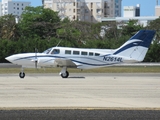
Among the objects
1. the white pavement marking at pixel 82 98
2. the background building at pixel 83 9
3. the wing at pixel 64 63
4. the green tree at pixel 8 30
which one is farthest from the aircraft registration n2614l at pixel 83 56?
the background building at pixel 83 9

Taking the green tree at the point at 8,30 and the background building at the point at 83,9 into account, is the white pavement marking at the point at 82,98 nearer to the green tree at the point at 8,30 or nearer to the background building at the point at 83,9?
the green tree at the point at 8,30

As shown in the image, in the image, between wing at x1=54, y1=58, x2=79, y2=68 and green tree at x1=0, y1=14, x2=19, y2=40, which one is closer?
wing at x1=54, y1=58, x2=79, y2=68

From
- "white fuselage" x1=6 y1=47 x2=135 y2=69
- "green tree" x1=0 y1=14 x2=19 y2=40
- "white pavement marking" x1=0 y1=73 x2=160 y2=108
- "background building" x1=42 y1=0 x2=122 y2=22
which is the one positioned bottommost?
"white pavement marking" x1=0 y1=73 x2=160 y2=108

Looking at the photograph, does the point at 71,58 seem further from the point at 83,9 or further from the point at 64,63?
the point at 83,9

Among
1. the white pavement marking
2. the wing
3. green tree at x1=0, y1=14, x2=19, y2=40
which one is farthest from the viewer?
green tree at x1=0, y1=14, x2=19, y2=40

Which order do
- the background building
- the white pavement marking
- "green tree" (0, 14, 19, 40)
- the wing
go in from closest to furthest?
the white pavement marking, the wing, "green tree" (0, 14, 19, 40), the background building

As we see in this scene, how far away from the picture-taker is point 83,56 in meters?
34.5

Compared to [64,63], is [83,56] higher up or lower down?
higher up

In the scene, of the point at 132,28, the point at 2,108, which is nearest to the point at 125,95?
the point at 2,108

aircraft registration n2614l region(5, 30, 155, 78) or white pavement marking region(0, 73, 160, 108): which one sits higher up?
aircraft registration n2614l region(5, 30, 155, 78)

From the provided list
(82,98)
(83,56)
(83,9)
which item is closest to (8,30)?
(83,56)

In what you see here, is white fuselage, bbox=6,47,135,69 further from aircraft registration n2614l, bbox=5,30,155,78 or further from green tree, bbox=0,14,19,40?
green tree, bbox=0,14,19,40

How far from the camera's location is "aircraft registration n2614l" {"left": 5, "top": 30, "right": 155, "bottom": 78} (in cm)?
3397

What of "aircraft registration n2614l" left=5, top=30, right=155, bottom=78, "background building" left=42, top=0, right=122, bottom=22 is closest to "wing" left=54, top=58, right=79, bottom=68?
"aircraft registration n2614l" left=5, top=30, right=155, bottom=78
